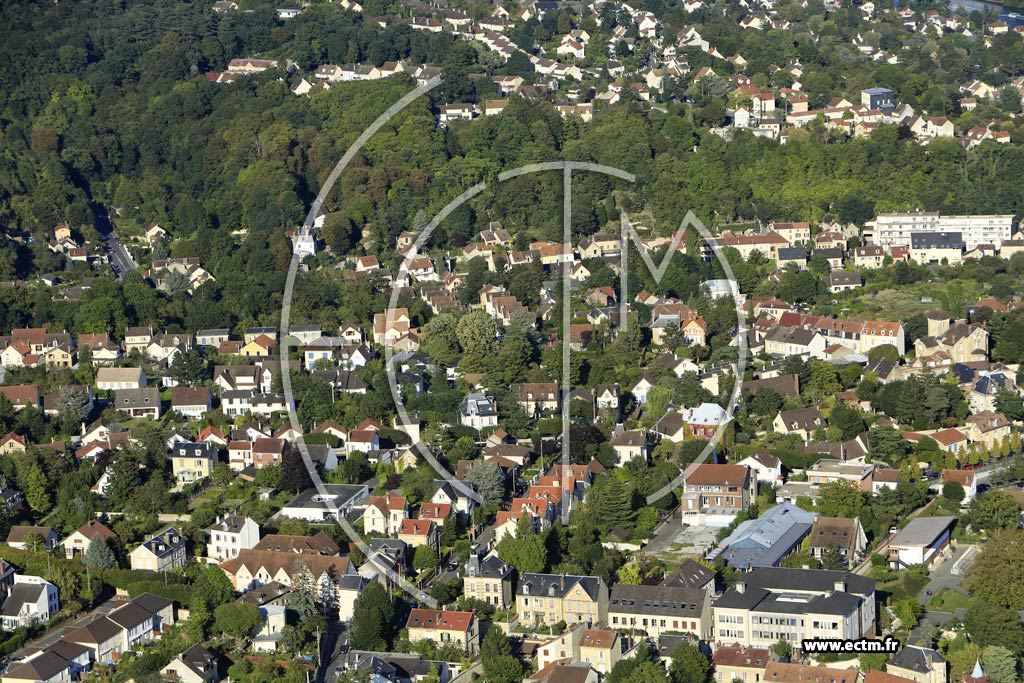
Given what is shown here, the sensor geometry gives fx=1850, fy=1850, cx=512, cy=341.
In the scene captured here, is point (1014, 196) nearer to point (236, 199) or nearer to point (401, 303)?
point (401, 303)

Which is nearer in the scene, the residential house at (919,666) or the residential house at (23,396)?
the residential house at (919,666)

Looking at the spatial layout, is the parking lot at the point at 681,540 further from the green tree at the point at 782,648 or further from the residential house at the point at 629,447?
the green tree at the point at 782,648

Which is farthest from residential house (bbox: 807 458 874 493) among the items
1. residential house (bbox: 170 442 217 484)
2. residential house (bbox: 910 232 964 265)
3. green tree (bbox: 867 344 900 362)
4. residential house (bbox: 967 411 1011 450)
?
residential house (bbox: 910 232 964 265)

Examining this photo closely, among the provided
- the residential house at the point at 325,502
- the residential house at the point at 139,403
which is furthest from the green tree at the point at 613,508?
the residential house at the point at 139,403

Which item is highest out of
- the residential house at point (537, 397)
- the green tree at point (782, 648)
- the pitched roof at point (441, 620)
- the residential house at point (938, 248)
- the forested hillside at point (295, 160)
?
the forested hillside at point (295, 160)

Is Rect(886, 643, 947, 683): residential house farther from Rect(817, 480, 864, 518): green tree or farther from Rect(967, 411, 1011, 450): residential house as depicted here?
Rect(967, 411, 1011, 450): residential house

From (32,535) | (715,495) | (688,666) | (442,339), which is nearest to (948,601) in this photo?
(688,666)

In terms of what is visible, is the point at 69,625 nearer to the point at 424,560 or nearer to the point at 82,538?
the point at 82,538

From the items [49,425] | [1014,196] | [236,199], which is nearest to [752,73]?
[1014,196]
